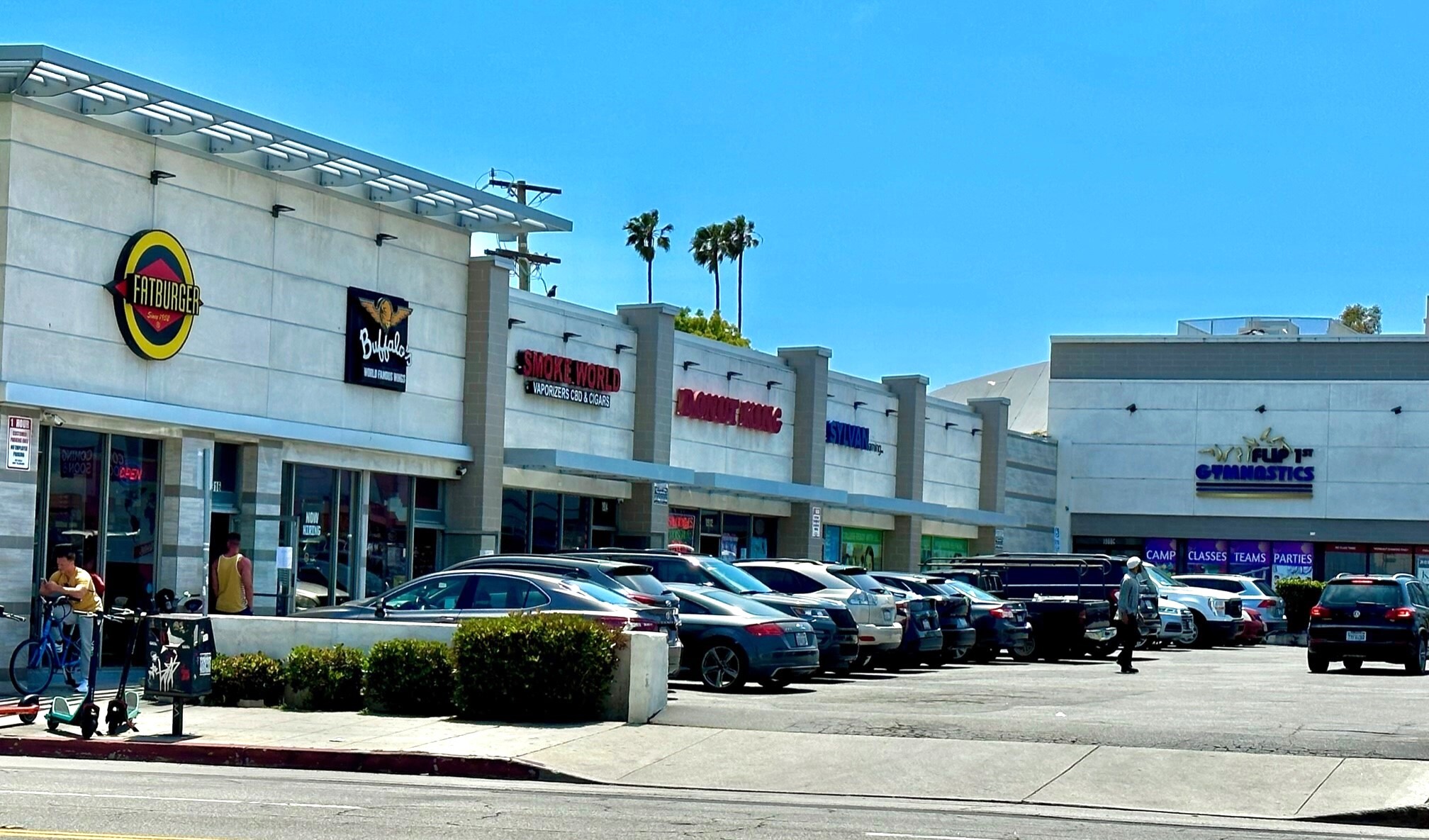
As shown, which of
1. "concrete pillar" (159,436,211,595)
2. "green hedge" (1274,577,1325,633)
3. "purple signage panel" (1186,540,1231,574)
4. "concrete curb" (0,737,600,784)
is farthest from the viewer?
"purple signage panel" (1186,540,1231,574)

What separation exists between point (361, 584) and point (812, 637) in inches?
374

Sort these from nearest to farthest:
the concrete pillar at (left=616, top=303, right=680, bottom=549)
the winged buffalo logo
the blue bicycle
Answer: the blue bicycle < the winged buffalo logo < the concrete pillar at (left=616, top=303, right=680, bottom=549)

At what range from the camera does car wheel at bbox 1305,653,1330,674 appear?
27953 mm

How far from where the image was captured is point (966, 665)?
29703 mm

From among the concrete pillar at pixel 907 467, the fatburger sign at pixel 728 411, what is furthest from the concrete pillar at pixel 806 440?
the concrete pillar at pixel 907 467

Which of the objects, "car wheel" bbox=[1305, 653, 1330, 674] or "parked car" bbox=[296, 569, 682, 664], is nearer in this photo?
"parked car" bbox=[296, 569, 682, 664]

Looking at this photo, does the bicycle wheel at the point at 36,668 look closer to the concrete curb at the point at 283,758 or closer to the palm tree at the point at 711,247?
the concrete curb at the point at 283,758

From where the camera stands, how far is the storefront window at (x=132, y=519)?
78.8 ft

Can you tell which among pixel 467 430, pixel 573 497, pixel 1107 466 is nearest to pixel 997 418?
pixel 1107 466

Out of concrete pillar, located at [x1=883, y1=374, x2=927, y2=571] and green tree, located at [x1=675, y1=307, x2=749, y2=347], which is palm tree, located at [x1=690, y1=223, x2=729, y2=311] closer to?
green tree, located at [x1=675, y1=307, x2=749, y2=347]

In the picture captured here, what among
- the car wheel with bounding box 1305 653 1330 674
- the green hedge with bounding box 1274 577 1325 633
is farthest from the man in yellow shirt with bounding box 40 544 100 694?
the green hedge with bounding box 1274 577 1325 633

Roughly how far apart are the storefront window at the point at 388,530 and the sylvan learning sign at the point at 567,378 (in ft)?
12.0

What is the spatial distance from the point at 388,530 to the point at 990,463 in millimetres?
27212

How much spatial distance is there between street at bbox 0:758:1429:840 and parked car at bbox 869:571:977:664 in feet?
45.3
